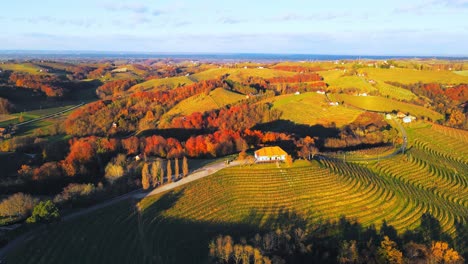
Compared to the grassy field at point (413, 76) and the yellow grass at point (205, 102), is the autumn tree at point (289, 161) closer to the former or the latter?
the yellow grass at point (205, 102)

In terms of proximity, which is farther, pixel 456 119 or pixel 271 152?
pixel 456 119

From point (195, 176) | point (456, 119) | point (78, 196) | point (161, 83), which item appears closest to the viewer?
point (78, 196)

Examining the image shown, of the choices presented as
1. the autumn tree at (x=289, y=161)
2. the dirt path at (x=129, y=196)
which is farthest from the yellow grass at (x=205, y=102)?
the autumn tree at (x=289, y=161)

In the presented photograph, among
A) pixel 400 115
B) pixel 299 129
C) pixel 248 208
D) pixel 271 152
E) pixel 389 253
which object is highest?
pixel 400 115

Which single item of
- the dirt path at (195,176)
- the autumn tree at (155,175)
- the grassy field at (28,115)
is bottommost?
the grassy field at (28,115)

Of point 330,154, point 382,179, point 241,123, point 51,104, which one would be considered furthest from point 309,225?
point 51,104

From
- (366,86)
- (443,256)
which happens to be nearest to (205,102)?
(366,86)

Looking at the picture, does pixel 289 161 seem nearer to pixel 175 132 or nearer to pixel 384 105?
pixel 175 132
